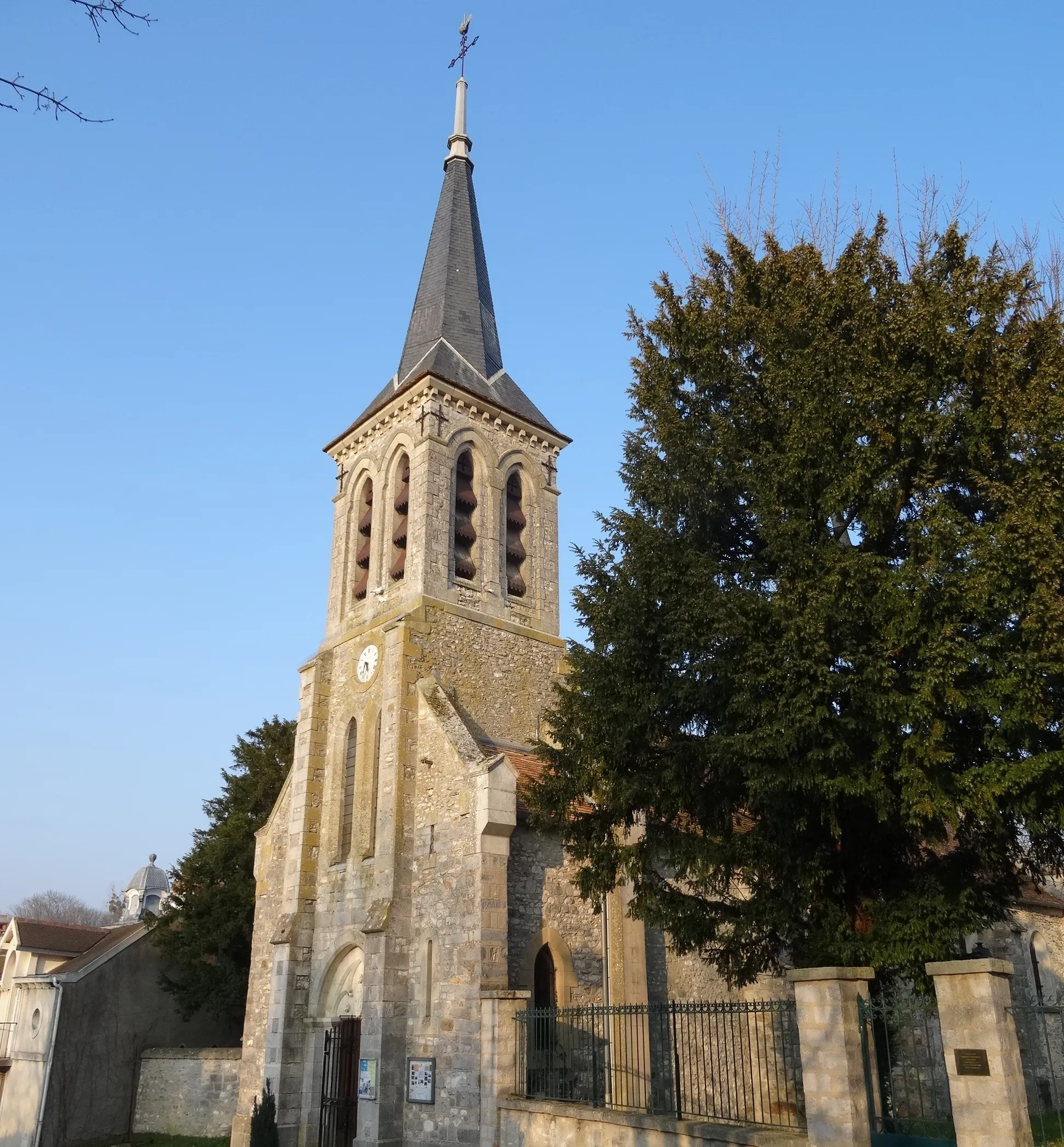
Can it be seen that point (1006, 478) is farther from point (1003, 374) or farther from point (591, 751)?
point (591, 751)

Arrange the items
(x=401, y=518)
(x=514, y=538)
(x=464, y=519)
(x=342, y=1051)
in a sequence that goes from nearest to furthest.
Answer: (x=342, y=1051), (x=464, y=519), (x=401, y=518), (x=514, y=538)

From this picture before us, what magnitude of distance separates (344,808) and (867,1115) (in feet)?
40.9

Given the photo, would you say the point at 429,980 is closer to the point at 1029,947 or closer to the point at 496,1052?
the point at 496,1052

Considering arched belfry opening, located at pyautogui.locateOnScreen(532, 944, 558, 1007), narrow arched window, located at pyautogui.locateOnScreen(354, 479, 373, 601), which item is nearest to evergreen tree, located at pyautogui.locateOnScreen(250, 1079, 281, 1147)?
arched belfry opening, located at pyautogui.locateOnScreen(532, 944, 558, 1007)

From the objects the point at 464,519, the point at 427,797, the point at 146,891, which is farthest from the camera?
the point at 146,891

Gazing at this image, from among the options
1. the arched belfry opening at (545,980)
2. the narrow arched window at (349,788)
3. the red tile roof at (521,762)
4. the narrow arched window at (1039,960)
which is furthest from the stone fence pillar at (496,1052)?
the narrow arched window at (1039,960)

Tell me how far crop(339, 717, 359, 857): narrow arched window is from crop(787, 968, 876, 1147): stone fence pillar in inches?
439

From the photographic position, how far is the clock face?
1948 centimetres

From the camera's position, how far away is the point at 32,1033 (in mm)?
23344

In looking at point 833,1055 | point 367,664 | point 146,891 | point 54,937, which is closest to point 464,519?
point 367,664

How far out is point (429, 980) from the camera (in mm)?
15531

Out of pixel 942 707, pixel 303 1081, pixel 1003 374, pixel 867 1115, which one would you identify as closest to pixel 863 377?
pixel 1003 374

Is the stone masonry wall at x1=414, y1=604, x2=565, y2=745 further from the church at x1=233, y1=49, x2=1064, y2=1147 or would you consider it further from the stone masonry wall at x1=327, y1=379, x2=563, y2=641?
the stone masonry wall at x1=327, y1=379, x2=563, y2=641

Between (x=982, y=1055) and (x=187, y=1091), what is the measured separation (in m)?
19.9
